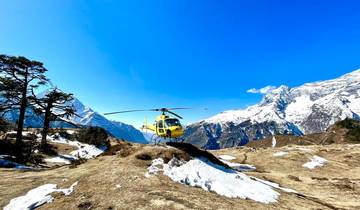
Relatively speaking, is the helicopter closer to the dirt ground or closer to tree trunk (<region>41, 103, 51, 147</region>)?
the dirt ground

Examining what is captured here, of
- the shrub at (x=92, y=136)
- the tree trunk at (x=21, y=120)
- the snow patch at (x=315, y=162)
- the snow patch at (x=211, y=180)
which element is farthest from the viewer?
the shrub at (x=92, y=136)

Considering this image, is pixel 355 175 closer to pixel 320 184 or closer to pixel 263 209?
pixel 320 184

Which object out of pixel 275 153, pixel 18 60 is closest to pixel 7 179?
pixel 18 60

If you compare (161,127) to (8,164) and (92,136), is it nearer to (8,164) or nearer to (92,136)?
(8,164)

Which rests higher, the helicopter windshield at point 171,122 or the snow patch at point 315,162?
the helicopter windshield at point 171,122

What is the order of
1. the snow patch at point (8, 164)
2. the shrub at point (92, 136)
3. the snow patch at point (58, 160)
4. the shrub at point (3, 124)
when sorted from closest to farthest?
the snow patch at point (8, 164)
the shrub at point (3, 124)
the snow patch at point (58, 160)
the shrub at point (92, 136)

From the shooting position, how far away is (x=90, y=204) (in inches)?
782

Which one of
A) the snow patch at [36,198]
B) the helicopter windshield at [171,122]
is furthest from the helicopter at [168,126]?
the snow patch at [36,198]

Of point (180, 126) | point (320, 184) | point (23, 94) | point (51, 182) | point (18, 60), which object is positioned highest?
point (18, 60)

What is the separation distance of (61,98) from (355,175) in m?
55.7

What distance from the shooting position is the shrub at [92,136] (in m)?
75.9

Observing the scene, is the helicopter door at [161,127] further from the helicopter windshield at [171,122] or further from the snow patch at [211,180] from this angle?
the snow patch at [211,180]

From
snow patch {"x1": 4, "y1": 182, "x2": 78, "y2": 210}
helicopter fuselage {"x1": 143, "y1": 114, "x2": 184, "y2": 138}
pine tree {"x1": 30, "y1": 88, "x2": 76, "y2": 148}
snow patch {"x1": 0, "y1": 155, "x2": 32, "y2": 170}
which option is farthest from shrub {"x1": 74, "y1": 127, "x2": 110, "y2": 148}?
snow patch {"x1": 4, "y1": 182, "x2": 78, "y2": 210}

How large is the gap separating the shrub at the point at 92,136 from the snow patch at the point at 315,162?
1889 inches
